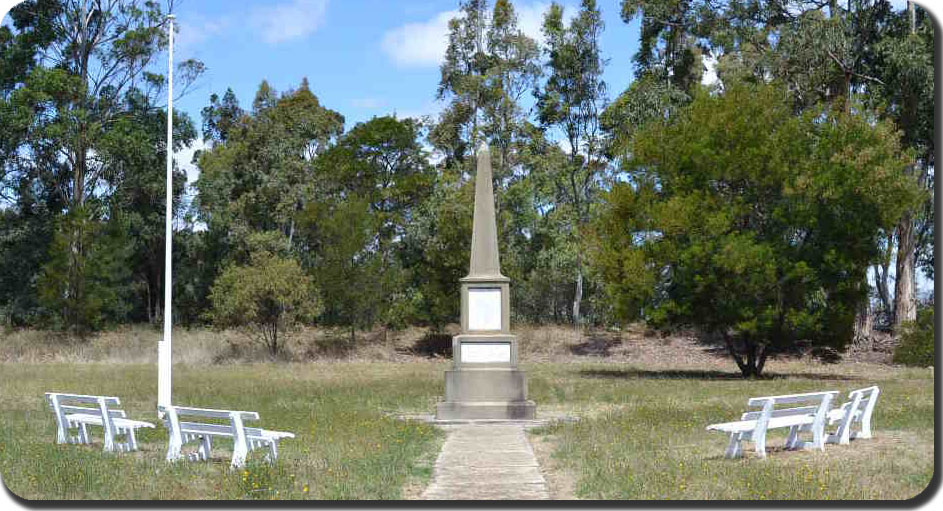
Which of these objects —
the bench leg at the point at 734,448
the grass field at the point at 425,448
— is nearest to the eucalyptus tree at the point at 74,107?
the grass field at the point at 425,448

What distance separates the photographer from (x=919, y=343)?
36125mm

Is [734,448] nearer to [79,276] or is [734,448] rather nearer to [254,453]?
[254,453]

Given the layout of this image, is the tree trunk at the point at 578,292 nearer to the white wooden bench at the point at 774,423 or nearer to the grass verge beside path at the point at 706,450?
the grass verge beside path at the point at 706,450

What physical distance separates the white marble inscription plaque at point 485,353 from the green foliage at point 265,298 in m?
22.8

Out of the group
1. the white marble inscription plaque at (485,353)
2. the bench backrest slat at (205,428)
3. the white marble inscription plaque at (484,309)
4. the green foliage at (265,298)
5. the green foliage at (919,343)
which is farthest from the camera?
the green foliage at (265,298)

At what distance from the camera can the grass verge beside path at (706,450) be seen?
979 centimetres

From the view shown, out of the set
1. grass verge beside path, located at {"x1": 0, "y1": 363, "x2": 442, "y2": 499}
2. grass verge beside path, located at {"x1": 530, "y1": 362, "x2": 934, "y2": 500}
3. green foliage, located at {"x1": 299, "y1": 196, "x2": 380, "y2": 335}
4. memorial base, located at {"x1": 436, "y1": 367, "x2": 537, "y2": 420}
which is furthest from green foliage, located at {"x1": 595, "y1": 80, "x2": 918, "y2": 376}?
green foliage, located at {"x1": 299, "y1": 196, "x2": 380, "y2": 335}

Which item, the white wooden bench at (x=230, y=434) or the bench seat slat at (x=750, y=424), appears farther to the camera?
the bench seat slat at (x=750, y=424)

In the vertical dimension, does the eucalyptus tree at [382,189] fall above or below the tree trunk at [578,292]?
above

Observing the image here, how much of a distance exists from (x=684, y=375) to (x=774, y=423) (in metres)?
20.6

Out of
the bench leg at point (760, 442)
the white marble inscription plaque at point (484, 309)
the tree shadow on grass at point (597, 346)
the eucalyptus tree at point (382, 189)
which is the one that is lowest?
the tree shadow on grass at point (597, 346)

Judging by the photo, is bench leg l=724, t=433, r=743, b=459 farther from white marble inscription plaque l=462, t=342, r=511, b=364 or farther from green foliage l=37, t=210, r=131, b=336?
green foliage l=37, t=210, r=131, b=336

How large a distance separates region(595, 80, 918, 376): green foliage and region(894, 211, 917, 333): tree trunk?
11.9 m

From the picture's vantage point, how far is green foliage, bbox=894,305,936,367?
3569cm
